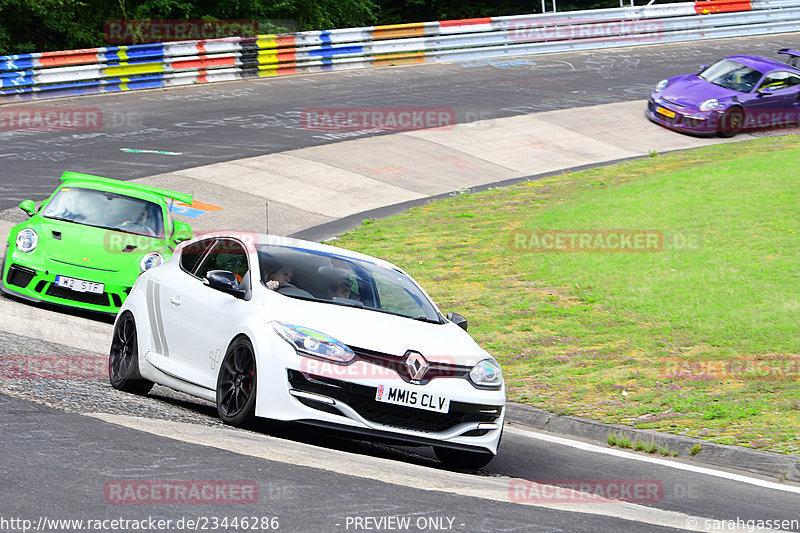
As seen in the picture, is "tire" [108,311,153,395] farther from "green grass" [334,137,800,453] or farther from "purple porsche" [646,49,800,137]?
"purple porsche" [646,49,800,137]

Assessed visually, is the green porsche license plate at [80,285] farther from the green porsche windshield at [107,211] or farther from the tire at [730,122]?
the tire at [730,122]

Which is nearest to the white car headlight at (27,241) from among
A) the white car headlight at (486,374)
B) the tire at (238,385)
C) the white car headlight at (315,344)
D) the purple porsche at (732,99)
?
the tire at (238,385)

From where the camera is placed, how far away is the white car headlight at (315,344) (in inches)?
281

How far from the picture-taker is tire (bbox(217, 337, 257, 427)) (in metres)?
7.28

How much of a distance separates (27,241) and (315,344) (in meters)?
6.41

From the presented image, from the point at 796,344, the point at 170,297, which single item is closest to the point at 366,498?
the point at 170,297

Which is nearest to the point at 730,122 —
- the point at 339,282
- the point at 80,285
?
the point at 80,285

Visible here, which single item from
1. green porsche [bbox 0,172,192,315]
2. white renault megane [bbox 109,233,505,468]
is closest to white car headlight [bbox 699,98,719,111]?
green porsche [bbox 0,172,192,315]

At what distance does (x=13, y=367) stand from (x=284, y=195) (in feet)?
36.4

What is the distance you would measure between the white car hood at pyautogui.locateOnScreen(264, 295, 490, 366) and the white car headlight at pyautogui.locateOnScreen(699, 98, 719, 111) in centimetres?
1865

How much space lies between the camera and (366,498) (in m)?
5.95

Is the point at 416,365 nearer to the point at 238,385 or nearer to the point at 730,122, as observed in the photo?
the point at 238,385

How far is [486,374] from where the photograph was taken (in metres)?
7.61

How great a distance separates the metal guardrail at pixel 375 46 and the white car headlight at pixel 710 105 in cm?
1105
